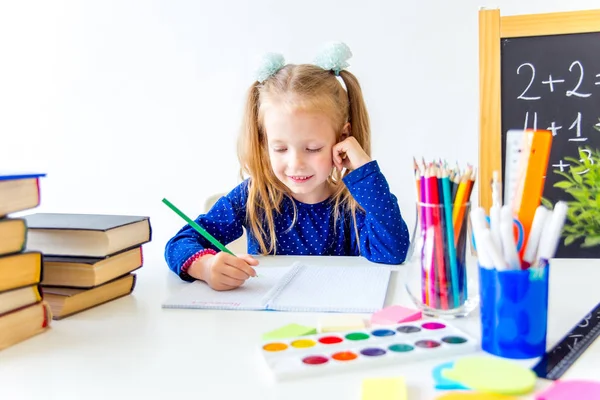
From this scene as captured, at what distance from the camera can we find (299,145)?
3.52 ft

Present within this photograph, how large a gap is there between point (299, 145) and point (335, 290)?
377 mm

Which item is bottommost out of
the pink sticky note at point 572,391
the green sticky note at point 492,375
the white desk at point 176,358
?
the white desk at point 176,358

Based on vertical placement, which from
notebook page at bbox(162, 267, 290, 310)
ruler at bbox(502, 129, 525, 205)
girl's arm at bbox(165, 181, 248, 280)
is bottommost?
notebook page at bbox(162, 267, 290, 310)

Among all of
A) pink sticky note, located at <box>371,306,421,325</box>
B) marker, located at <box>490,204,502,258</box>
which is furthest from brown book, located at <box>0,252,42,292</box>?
marker, located at <box>490,204,502,258</box>

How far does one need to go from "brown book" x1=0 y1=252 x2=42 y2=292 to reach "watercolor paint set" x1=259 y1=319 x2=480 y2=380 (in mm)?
269

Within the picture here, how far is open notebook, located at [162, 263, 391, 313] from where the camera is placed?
0.70m

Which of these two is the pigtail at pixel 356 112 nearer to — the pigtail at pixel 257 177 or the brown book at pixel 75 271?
the pigtail at pixel 257 177

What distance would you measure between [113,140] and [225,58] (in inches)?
20.1

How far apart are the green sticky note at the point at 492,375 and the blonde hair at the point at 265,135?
0.72 m

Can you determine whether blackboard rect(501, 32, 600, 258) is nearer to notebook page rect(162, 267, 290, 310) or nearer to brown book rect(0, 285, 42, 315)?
notebook page rect(162, 267, 290, 310)

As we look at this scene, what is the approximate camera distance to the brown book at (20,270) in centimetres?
60

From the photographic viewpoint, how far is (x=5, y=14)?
210 centimetres

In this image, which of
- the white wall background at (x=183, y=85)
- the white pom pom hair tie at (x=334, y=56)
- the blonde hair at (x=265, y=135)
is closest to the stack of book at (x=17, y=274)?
the blonde hair at (x=265, y=135)

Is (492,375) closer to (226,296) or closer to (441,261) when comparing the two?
(441,261)
